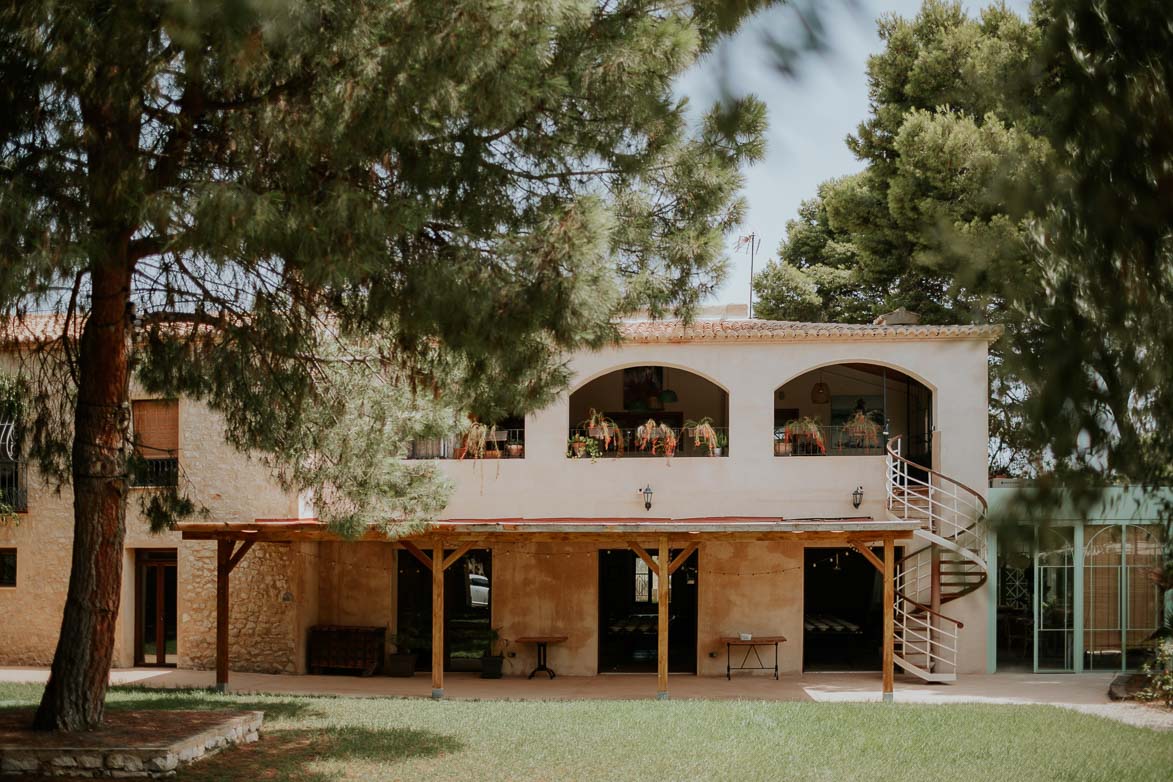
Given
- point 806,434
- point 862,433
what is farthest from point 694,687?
point 862,433

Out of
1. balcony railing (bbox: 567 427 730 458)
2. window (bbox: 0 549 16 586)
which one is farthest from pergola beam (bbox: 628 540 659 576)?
window (bbox: 0 549 16 586)

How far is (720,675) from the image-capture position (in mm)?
18516

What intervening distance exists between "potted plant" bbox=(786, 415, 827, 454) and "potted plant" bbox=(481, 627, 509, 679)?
18.1 feet

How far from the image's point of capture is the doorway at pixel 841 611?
19.4 meters

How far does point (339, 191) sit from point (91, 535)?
4715 mm

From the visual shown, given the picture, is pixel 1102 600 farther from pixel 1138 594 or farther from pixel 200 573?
pixel 200 573

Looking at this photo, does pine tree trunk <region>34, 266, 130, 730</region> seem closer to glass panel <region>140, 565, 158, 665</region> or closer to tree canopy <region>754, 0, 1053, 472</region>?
tree canopy <region>754, 0, 1053, 472</region>

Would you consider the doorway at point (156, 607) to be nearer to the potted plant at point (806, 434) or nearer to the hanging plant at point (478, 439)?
the hanging plant at point (478, 439)

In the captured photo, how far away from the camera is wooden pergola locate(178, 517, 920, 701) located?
50.0 ft

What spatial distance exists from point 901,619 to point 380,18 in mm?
14707

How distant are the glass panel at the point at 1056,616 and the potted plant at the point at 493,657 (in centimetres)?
826

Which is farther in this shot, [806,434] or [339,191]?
[806,434]

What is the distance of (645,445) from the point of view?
18844mm

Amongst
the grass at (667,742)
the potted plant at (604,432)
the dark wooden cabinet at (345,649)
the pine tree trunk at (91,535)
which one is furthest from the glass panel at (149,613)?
the pine tree trunk at (91,535)
